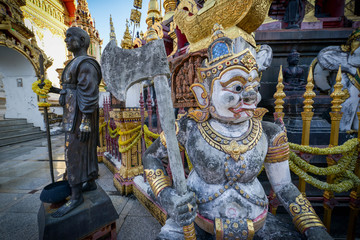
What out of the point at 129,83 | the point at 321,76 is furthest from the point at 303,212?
the point at 321,76

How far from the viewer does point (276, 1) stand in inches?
227

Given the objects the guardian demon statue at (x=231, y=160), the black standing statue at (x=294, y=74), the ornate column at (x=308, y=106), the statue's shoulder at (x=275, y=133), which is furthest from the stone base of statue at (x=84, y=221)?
the black standing statue at (x=294, y=74)

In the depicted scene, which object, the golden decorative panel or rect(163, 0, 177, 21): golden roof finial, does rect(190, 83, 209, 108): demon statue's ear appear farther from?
rect(163, 0, 177, 21): golden roof finial

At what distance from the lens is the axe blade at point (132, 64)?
2.71 feet

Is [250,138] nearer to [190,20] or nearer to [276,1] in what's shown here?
[190,20]

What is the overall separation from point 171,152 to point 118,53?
63cm

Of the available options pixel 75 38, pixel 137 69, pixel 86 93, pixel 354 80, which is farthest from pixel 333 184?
pixel 75 38

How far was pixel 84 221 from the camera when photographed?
1.73 m

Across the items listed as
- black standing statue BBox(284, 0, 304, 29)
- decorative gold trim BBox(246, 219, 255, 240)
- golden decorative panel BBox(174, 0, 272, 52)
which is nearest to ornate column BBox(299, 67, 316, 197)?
decorative gold trim BBox(246, 219, 255, 240)

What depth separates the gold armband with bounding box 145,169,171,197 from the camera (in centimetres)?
121

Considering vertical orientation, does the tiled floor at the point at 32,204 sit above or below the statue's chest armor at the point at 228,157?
below

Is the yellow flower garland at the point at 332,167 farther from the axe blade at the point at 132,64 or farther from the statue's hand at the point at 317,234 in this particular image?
the axe blade at the point at 132,64

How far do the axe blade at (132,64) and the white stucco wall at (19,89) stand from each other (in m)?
11.6

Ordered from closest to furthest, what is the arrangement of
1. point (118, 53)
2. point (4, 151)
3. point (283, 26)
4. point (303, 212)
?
point (118, 53) → point (303, 212) → point (283, 26) → point (4, 151)
